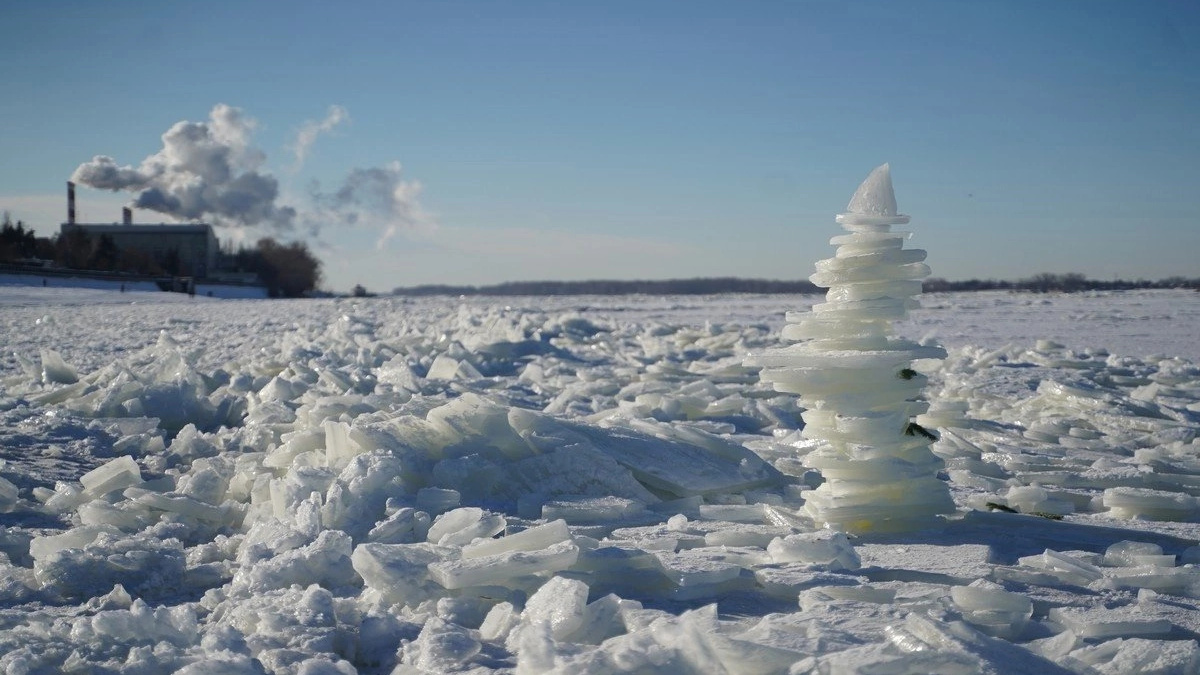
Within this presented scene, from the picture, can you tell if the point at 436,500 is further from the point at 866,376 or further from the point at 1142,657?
the point at 1142,657

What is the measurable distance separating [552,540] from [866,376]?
1.16 metres

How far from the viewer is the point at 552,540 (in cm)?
273

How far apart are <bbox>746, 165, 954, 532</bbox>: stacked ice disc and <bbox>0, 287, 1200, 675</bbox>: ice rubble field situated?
13 centimetres

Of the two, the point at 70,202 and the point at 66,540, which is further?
the point at 70,202

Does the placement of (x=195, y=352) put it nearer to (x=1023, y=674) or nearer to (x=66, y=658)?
(x=66, y=658)

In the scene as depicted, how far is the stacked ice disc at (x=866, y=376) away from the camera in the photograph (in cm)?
303

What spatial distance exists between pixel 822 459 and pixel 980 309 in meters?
21.7

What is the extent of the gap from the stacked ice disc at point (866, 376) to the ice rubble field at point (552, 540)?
0.13 metres

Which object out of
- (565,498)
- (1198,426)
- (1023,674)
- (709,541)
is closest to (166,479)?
(565,498)

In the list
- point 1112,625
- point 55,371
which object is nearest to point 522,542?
point 1112,625

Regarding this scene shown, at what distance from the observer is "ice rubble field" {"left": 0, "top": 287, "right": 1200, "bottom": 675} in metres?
2.16

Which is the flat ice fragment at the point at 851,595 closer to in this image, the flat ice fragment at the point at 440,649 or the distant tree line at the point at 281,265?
the flat ice fragment at the point at 440,649

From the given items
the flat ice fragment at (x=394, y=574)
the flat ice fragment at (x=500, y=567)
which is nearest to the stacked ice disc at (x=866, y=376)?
the flat ice fragment at (x=500, y=567)

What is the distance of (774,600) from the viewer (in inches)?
98.7
